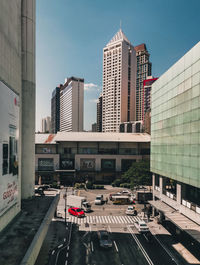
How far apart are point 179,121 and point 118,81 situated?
152m

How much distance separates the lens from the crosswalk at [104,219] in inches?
1574

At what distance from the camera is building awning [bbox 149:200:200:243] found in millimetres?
25516

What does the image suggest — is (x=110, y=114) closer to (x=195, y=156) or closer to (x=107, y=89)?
(x=107, y=89)

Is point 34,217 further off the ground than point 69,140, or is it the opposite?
point 69,140

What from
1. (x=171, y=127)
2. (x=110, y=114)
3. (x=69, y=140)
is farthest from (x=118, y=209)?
(x=110, y=114)

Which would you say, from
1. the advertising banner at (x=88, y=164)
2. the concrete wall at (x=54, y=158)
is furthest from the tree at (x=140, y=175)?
the concrete wall at (x=54, y=158)

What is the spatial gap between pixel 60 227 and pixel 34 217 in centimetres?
1096

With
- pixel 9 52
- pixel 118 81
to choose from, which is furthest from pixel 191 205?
pixel 118 81

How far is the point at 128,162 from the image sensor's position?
78188mm

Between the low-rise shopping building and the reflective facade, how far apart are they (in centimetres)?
3507

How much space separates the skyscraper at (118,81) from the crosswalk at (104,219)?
5613 inches

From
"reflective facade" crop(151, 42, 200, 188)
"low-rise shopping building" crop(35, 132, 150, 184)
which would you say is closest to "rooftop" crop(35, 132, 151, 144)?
"low-rise shopping building" crop(35, 132, 150, 184)

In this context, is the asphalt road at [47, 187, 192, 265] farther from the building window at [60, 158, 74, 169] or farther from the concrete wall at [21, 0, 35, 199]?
the building window at [60, 158, 74, 169]

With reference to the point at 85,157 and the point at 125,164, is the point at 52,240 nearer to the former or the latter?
the point at 85,157
